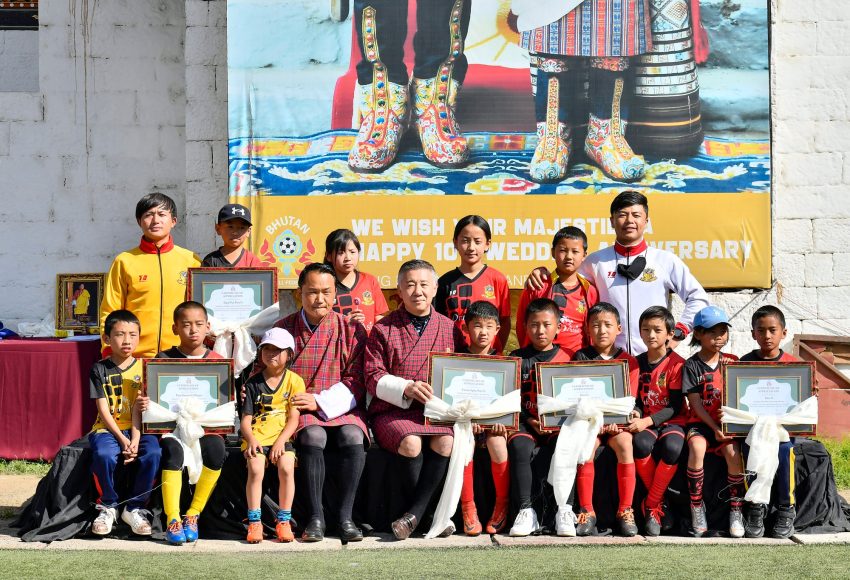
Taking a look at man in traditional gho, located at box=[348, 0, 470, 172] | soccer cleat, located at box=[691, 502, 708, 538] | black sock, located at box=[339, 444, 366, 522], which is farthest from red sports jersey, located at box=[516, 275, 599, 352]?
man in traditional gho, located at box=[348, 0, 470, 172]

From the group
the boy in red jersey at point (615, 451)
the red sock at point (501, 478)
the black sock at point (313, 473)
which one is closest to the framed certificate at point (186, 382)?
the black sock at point (313, 473)

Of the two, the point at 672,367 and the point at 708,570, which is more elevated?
the point at 672,367

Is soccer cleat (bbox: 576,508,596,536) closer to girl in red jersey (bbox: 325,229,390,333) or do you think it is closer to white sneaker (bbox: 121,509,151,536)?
girl in red jersey (bbox: 325,229,390,333)

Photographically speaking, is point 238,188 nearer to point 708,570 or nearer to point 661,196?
point 661,196

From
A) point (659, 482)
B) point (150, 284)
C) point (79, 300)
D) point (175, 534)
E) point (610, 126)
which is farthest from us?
point (79, 300)

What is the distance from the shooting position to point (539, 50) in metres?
6.96

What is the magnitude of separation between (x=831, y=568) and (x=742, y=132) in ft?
11.6

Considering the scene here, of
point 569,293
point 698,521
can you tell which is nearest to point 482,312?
point 569,293

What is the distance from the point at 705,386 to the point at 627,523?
78 cm

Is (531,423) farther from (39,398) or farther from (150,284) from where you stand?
(39,398)

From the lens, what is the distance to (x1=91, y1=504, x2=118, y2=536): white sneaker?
188 inches

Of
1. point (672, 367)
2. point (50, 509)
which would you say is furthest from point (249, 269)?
point (672, 367)

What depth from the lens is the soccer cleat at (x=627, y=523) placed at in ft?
15.9

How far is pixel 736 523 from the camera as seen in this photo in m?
4.91
